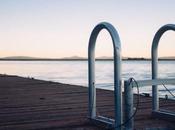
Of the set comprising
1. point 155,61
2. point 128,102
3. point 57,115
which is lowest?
point 57,115

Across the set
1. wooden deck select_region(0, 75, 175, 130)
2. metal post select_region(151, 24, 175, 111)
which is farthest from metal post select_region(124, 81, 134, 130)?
metal post select_region(151, 24, 175, 111)

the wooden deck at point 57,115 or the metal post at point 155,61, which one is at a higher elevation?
the metal post at point 155,61

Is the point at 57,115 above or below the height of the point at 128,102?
below

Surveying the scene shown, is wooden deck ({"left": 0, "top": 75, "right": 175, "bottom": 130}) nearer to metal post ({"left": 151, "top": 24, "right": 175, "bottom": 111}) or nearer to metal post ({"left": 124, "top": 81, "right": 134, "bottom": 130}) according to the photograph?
metal post ({"left": 151, "top": 24, "right": 175, "bottom": 111})

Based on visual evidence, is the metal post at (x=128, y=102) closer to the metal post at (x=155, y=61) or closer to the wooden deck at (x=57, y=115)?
the wooden deck at (x=57, y=115)

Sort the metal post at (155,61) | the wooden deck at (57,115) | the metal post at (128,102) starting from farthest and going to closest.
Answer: the metal post at (155,61)
the wooden deck at (57,115)
the metal post at (128,102)

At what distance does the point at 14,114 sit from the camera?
7.14 meters

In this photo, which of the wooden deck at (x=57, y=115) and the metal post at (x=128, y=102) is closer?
the metal post at (x=128, y=102)

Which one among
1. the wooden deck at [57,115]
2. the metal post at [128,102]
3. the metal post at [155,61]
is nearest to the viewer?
the metal post at [128,102]

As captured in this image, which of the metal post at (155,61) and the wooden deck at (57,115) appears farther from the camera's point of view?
the metal post at (155,61)

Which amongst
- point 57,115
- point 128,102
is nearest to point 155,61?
point 128,102

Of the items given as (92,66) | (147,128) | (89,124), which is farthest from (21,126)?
(147,128)

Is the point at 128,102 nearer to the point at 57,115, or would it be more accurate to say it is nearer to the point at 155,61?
the point at 155,61

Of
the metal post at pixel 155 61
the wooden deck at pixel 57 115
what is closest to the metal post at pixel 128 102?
the wooden deck at pixel 57 115
